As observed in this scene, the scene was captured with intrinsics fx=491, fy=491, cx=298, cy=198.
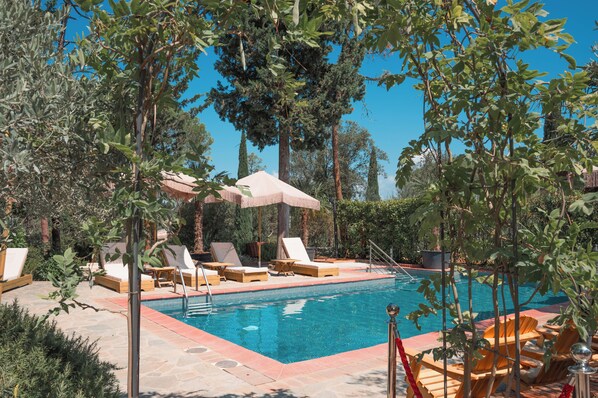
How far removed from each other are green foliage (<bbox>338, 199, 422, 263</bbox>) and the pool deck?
36.4 ft

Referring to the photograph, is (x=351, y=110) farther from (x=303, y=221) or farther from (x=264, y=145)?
(x=303, y=221)

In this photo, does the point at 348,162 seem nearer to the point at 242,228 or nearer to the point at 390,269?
the point at 242,228

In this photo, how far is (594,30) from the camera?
8031 mm

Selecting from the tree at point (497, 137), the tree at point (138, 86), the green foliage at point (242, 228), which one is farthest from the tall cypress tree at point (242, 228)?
the tree at point (497, 137)

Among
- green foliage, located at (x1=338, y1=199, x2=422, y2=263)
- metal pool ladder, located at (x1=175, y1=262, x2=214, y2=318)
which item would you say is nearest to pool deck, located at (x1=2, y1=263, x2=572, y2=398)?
metal pool ladder, located at (x1=175, y1=262, x2=214, y2=318)

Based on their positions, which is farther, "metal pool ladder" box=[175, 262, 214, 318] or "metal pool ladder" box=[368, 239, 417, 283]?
"metal pool ladder" box=[368, 239, 417, 283]

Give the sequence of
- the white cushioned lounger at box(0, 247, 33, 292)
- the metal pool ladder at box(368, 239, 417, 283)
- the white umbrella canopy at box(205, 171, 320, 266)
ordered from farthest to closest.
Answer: the metal pool ladder at box(368, 239, 417, 283) → the white umbrella canopy at box(205, 171, 320, 266) → the white cushioned lounger at box(0, 247, 33, 292)

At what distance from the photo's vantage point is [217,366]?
554 cm

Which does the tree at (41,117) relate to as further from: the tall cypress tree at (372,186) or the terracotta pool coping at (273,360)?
the tall cypress tree at (372,186)

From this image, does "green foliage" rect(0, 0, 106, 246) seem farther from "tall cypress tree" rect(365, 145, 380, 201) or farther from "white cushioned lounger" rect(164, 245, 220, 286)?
"tall cypress tree" rect(365, 145, 380, 201)

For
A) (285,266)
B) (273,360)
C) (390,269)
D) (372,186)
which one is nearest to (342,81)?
(390,269)

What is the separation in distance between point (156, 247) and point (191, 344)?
4.54m

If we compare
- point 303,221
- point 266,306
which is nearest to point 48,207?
point 266,306

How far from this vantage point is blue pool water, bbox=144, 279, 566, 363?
26.4ft
